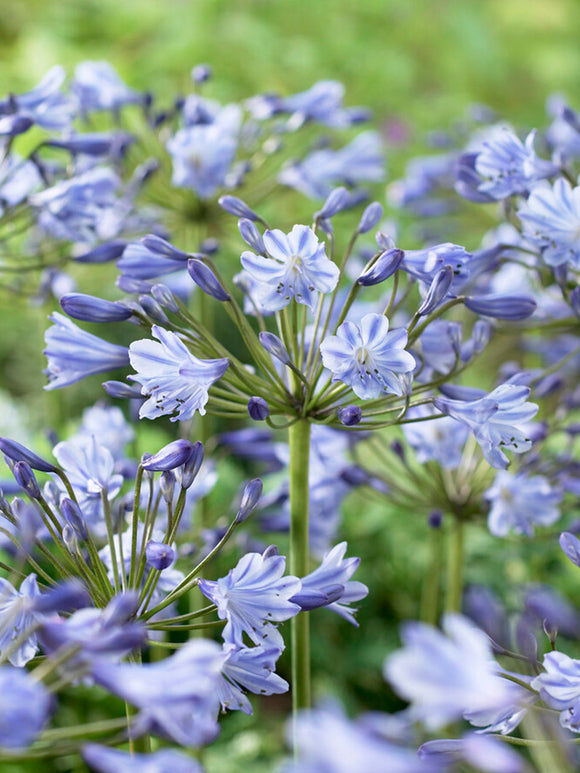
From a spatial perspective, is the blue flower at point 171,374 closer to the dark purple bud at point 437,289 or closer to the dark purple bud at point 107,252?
the dark purple bud at point 437,289

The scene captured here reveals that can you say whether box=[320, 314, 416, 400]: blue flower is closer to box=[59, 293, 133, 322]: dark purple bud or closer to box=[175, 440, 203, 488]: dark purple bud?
box=[175, 440, 203, 488]: dark purple bud

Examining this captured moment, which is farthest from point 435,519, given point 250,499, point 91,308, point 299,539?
point 91,308

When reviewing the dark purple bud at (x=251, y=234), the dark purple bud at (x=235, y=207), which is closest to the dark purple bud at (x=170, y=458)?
the dark purple bud at (x=251, y=234)

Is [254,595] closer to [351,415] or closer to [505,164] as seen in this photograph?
[351,415]

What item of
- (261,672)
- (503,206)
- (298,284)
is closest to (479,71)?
(503,206)

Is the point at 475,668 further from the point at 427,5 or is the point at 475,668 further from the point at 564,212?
the point at 427,5
